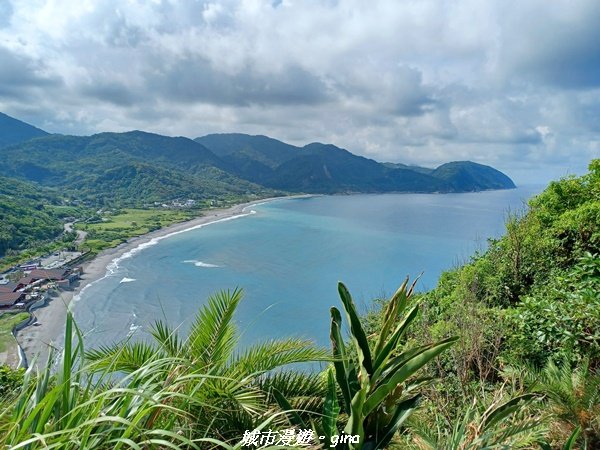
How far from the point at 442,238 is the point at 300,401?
53507 millimetres

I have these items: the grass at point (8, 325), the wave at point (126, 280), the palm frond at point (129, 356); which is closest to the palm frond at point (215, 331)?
the palm frond at point (129, 356)

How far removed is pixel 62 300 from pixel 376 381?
1793 mm

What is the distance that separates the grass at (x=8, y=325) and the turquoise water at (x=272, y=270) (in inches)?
128

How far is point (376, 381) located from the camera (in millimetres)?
2363

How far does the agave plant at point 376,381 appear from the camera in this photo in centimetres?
219

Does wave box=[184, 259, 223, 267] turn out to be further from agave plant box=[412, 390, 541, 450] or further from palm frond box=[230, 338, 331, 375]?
agave plant box=[412, 390, 541, 450]

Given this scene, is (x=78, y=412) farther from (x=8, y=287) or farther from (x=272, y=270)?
(x=8, y=287)

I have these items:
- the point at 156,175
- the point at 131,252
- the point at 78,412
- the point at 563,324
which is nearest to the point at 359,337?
the point at 78,412

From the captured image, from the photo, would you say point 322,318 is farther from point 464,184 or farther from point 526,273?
point 464,184

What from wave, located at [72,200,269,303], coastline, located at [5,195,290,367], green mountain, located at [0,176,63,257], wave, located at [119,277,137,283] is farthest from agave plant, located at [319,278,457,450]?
green mountain, located at [0,176,63,257]

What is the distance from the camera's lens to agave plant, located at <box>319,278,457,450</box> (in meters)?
2.19

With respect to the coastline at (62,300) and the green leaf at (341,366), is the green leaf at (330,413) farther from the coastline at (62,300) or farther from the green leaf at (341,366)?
the coastline at (62,300)

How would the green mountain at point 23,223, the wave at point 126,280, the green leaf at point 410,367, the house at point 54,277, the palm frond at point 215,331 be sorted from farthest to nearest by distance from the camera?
the green mountain at point 23,223 < the wave at point 126,280 < the house at point 54,277 < the palm frond at point 215,331 < the green leaf at point 410,367

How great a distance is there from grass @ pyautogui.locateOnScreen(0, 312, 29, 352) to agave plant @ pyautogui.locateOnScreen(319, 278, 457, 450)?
78.7 feet
